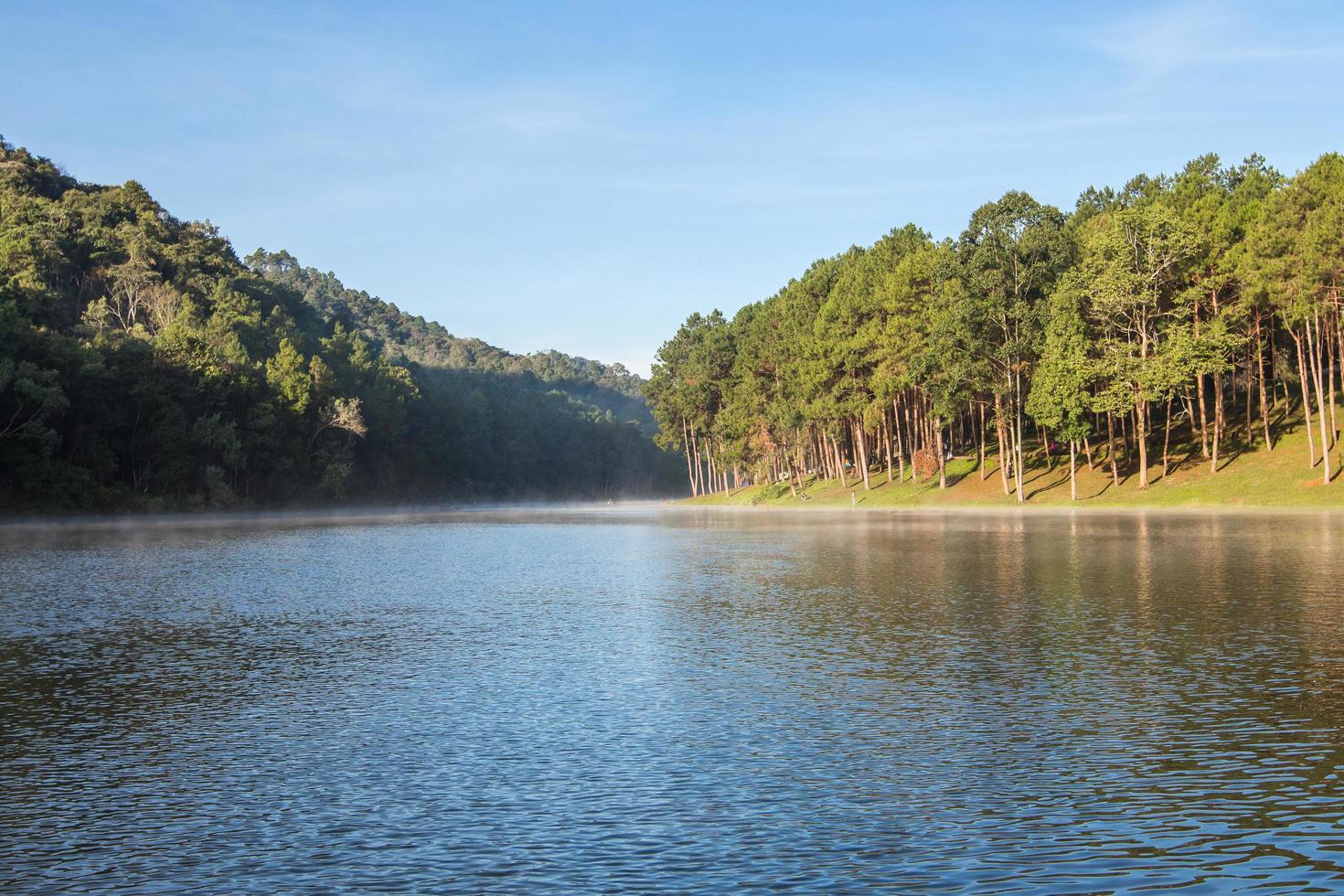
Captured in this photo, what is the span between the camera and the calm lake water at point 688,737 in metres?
9.70

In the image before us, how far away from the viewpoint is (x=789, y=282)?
137500mm

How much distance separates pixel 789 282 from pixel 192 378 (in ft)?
225

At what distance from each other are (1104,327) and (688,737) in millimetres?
75240

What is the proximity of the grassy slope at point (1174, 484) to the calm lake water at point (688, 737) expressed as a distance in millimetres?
45142

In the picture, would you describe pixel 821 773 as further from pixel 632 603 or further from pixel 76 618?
pixel 76 618

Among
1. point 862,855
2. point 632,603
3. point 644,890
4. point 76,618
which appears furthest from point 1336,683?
point 76,618

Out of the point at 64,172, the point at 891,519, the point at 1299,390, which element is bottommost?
the point at 891,519

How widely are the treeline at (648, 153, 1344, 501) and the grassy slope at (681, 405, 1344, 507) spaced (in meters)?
1.02

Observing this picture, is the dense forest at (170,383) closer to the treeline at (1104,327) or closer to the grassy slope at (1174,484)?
the treeline at (1104,327)

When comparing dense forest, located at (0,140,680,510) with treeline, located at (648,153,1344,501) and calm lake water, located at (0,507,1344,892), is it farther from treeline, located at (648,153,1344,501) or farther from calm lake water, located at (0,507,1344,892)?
calm lake water, located at (0,507,1344,892)

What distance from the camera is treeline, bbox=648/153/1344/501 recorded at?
7400 centimetres

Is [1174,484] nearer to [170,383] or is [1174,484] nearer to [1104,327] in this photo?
[1104,327]

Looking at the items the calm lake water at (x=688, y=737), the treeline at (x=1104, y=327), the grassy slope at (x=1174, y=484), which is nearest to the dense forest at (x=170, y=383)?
the treeline at (x=1104, y=327)

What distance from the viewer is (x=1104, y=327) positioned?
81.6 meters
